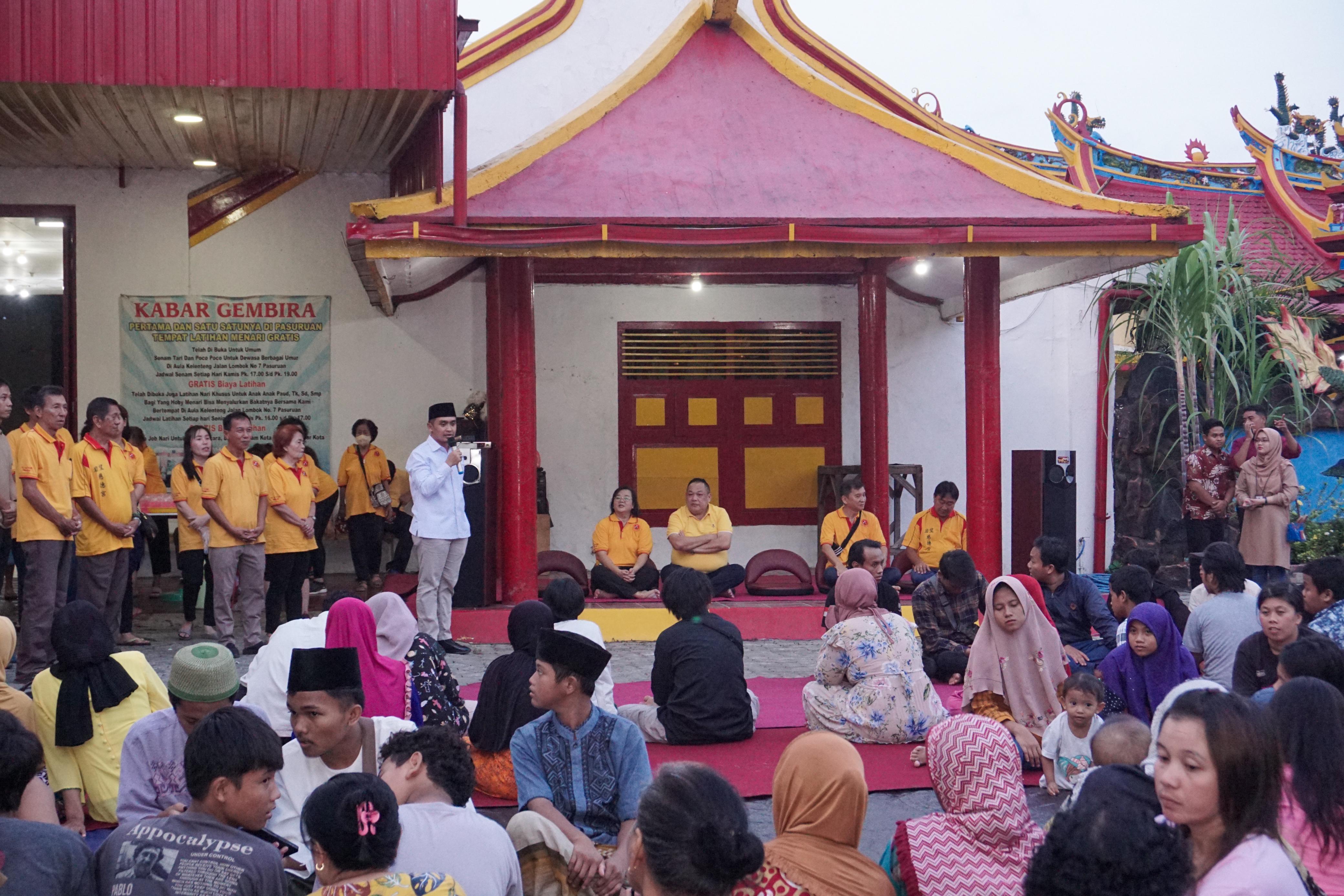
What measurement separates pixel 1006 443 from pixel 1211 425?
7.88 feet

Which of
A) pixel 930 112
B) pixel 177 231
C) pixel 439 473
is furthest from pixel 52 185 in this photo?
pixel 930 112

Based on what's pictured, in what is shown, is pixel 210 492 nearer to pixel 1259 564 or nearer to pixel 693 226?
pixel 693 226

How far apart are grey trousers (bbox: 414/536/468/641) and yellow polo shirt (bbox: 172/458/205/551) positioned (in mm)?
1603

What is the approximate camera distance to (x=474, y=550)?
924cm

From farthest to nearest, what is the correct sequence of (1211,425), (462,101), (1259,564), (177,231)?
(177,231), (1211,425), (1259,564), (462,101)

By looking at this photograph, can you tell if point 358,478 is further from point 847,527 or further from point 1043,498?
point 1043,498

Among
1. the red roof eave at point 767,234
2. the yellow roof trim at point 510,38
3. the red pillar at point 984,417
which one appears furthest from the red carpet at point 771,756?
the yellow roof trim at point 510,38

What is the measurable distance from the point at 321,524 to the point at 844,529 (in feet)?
14.7

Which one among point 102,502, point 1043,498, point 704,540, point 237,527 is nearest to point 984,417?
point 1043,498

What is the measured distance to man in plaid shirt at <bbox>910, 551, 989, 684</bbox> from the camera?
7.39 meters

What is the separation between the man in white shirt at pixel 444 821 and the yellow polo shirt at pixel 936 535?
271 inches

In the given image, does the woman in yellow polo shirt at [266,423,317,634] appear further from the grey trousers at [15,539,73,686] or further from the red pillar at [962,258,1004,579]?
the red pillar at [962,258,1004,579]

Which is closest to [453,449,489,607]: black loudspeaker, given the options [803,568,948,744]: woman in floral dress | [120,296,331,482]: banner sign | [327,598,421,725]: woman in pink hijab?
[120,296,331,482]: banner sign

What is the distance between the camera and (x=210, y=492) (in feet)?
27.3
